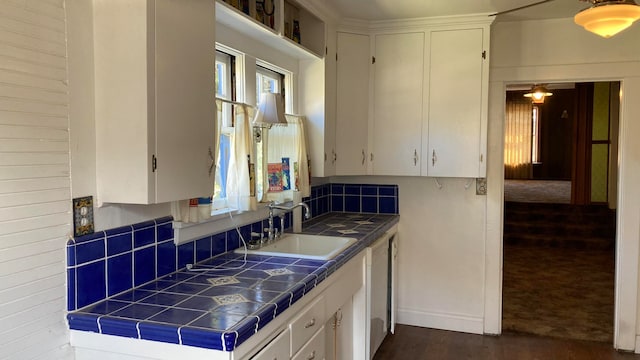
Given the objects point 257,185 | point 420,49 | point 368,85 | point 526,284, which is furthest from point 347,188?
point 526,284

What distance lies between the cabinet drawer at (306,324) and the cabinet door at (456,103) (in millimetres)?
1802

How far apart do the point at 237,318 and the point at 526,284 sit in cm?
471

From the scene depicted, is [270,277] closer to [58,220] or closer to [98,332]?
[98,332]

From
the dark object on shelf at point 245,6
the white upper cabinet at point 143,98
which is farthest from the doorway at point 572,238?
the white upper cabinet at point 143,98

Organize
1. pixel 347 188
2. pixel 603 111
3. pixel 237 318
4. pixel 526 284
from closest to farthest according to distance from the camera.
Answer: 1. pixel 237 318
2. pixel 347 188
3. pixel 526 284
4. pixel 603 111

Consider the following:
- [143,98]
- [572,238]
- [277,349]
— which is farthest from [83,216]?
[572,238]

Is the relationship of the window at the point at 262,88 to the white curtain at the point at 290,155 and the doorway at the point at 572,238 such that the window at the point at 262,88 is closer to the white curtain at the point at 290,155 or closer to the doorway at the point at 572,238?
the white curtain at the point at 290,155

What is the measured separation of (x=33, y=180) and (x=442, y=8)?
2.74m

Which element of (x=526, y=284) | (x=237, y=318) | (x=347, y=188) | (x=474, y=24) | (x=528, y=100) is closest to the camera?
(x=237, y=318)

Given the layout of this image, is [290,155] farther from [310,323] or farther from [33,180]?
[33,180]

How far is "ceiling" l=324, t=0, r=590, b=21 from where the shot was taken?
3.25 m

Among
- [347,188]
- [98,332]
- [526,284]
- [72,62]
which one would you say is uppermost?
[72,62]

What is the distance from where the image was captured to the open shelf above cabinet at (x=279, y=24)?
2.39 m

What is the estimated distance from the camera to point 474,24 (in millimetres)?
3547
